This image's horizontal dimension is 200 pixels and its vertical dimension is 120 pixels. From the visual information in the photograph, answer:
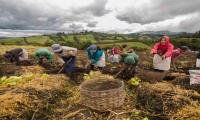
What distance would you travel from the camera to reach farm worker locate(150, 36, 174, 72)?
212 inches

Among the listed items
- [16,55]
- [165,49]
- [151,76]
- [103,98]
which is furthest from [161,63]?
[16,55]

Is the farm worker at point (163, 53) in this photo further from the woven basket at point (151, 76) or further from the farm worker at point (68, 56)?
the farm worker at point (68, 56)

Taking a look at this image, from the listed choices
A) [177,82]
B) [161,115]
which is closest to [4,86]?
[161,115]

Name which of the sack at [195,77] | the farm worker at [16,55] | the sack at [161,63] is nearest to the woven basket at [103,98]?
the sack at [195,77]

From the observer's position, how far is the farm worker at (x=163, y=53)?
17.7 feet

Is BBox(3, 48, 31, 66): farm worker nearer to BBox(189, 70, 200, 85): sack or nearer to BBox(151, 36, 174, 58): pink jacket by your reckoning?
BBox(151, 36, 174, 58): pink jacket

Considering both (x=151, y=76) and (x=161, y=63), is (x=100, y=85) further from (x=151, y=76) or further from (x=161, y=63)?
(x=161, y=63)

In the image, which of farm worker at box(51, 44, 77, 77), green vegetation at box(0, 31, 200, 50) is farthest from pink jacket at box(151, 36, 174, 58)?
green vegetation at box(0, 31, 200, 50)

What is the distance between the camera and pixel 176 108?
3332 mm

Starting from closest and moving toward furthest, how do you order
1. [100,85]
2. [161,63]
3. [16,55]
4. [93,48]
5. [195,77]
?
[195,77], [100,85], [161,63], [93,48], [16,55]

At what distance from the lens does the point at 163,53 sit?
5555 millimetres

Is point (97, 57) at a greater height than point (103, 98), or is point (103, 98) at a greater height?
point (97, 57)

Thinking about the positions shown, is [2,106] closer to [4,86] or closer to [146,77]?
[4,86]

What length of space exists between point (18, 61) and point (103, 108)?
5.74 metres
